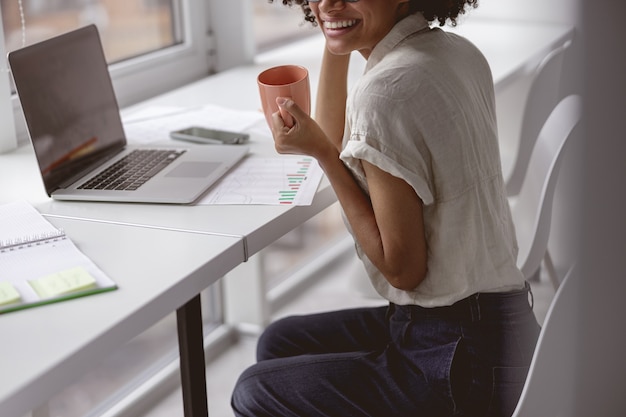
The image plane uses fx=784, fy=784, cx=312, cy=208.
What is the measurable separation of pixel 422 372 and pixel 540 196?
0.65 meters

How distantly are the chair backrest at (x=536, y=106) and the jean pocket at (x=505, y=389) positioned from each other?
3.61 feet

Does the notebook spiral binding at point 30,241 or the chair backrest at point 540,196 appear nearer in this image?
the notebook spiral binding at point 30,241

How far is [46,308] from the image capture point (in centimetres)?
90

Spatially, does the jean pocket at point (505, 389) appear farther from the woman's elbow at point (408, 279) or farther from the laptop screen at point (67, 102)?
the laptop screen at point (67, 102)

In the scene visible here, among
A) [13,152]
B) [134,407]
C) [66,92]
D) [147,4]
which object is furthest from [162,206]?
[147,4]

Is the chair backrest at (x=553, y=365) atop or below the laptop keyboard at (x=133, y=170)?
atop

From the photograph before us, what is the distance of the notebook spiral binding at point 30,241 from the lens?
106 centimetres

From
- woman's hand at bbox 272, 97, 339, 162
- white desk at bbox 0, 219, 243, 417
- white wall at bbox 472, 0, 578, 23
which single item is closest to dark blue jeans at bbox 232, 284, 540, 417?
white desk at bbox 0, 219, 243, 417

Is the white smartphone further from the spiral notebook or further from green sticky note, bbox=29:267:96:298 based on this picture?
green sticky note, bbox=29:267:96:298

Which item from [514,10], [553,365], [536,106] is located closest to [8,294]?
[553,365]

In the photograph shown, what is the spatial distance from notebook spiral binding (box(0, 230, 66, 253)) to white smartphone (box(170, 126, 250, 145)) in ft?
1.54

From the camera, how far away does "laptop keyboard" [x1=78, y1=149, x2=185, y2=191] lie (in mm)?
1295

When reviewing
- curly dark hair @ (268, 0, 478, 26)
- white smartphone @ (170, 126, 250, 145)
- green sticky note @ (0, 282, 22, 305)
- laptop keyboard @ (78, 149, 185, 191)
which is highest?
curly dark hair @ (268, 0, 478, 26)

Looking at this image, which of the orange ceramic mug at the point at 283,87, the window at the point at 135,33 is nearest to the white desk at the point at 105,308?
the orange ceramic mug at the point at 283,87
